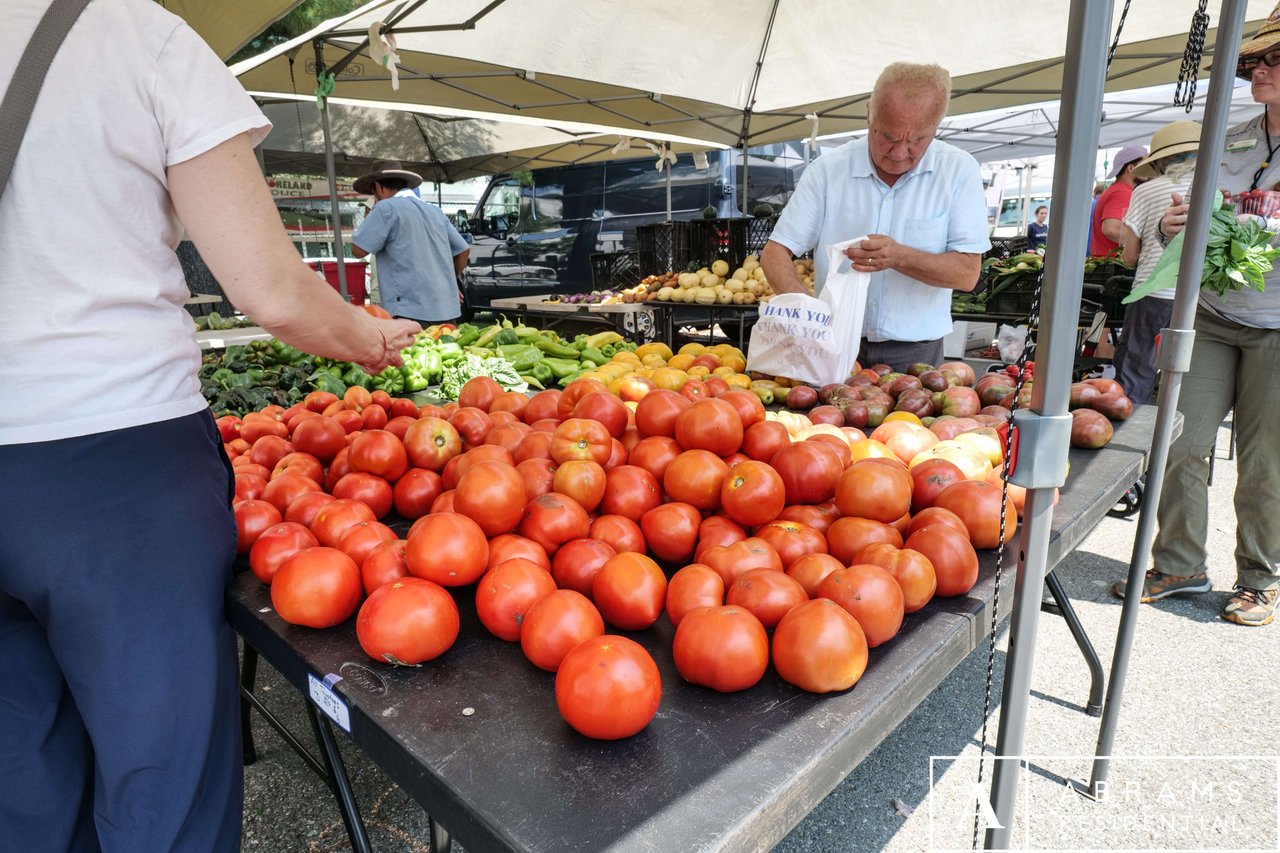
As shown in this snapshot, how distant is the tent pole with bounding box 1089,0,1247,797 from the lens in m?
1.71

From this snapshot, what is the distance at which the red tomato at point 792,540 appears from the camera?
140 centimetres

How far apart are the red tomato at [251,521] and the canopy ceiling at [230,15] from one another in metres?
4.19

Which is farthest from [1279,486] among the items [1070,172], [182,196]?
[182,196]

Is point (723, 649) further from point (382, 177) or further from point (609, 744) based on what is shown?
point (382, 177)

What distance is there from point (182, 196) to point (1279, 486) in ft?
13.8

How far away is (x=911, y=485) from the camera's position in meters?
1.51

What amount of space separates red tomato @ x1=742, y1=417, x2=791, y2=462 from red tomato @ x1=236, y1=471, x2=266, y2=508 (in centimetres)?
113

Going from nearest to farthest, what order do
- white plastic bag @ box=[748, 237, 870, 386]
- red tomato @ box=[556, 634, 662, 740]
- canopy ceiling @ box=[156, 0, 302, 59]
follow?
red tomato @ box=[556, 634, 662, 740] → white plastic bag @ box=[748, 237, 870, 386] → canopy ceiling @ box=[156, 0, 302, 59]

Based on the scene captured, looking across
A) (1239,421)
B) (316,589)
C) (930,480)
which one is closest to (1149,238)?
(1239,421)

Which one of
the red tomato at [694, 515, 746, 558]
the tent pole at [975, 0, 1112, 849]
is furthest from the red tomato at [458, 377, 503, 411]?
the tent pole at [975, 0, 1112, 849]

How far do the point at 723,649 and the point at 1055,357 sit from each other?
63 cm

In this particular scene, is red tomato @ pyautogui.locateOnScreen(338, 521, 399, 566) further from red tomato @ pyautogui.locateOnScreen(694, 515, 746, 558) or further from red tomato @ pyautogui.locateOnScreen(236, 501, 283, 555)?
red tomato @ pyautogui.locateOnScreen(694, 515, 746, 558)

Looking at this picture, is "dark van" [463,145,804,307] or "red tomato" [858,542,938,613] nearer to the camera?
"red tomato" [858,542,938,613]

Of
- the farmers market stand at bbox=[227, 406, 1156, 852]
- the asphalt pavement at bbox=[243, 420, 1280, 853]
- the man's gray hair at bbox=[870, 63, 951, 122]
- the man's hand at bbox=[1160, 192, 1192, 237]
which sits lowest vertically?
the asphalt pavement at bbox=[243, 420, 1280, 853]
